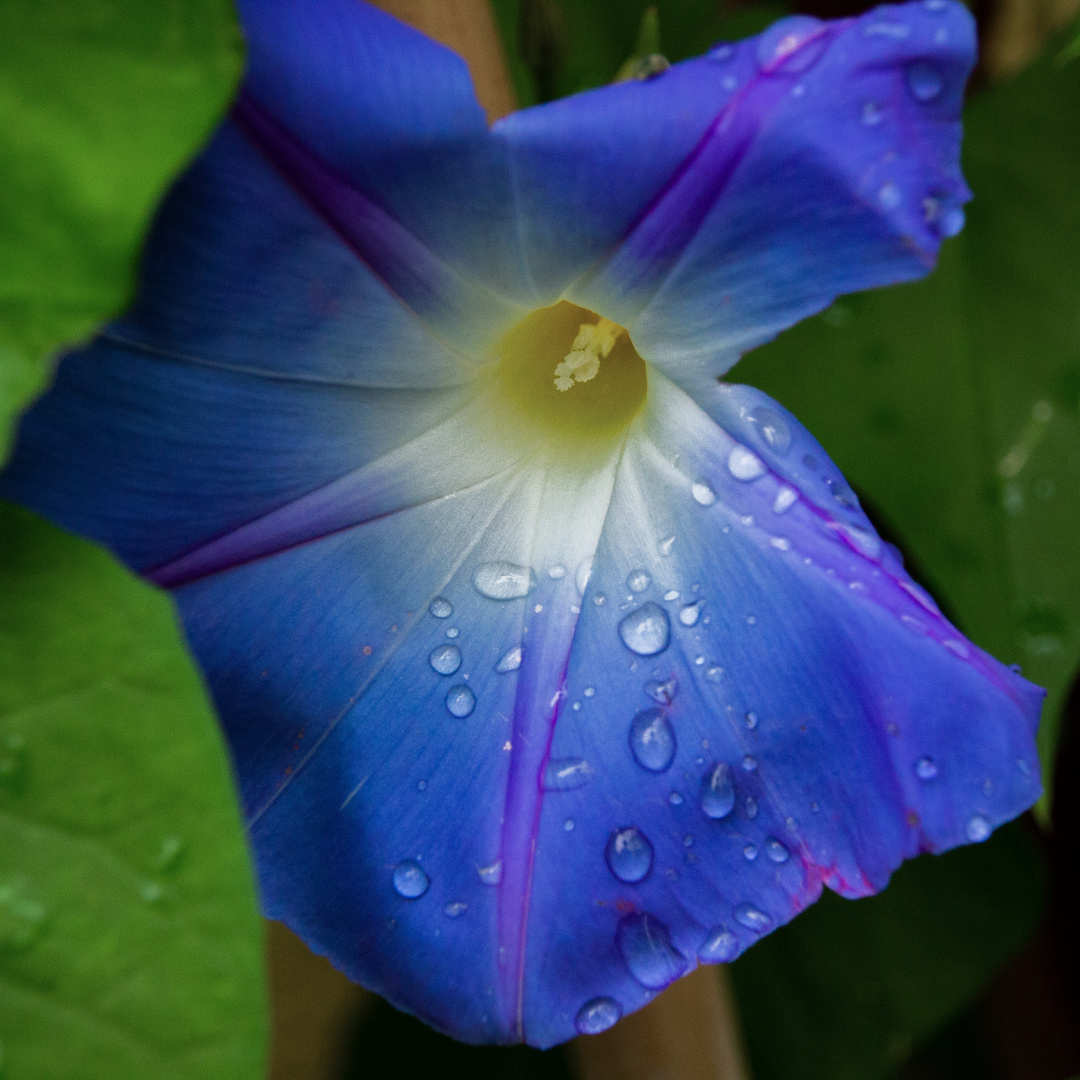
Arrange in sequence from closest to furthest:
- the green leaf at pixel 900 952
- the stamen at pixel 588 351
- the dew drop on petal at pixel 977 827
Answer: the dew drop on petal at pixel 977 827, the stamen at pixel 588 351, the green leaf at pixel 900 952

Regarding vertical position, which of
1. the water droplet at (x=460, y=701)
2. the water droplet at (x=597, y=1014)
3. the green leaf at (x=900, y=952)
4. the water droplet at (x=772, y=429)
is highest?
the water droplet at (x=772, y=429)

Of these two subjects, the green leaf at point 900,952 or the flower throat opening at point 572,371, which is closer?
the flower throat opening at point 572,371

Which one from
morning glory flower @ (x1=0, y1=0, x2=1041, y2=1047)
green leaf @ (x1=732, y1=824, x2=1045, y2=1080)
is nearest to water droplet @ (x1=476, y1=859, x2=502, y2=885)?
morning glory flower @ (x1=0, y1=0, x2=1041, y2=1047)

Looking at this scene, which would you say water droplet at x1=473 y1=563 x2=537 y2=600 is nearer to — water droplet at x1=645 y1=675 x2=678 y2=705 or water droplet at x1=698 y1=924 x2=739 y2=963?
water droplet at x1=645 y1=675 x2=678 y2=705

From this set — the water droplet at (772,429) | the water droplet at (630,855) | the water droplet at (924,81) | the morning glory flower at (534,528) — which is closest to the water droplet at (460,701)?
the morning glory flower at (534,528)

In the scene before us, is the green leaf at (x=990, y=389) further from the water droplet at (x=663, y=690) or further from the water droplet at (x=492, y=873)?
the water droplet at (x=492, y=873)

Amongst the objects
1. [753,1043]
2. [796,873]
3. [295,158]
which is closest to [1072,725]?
[753,1043]

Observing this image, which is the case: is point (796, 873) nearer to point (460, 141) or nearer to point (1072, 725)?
point (460, 141)
